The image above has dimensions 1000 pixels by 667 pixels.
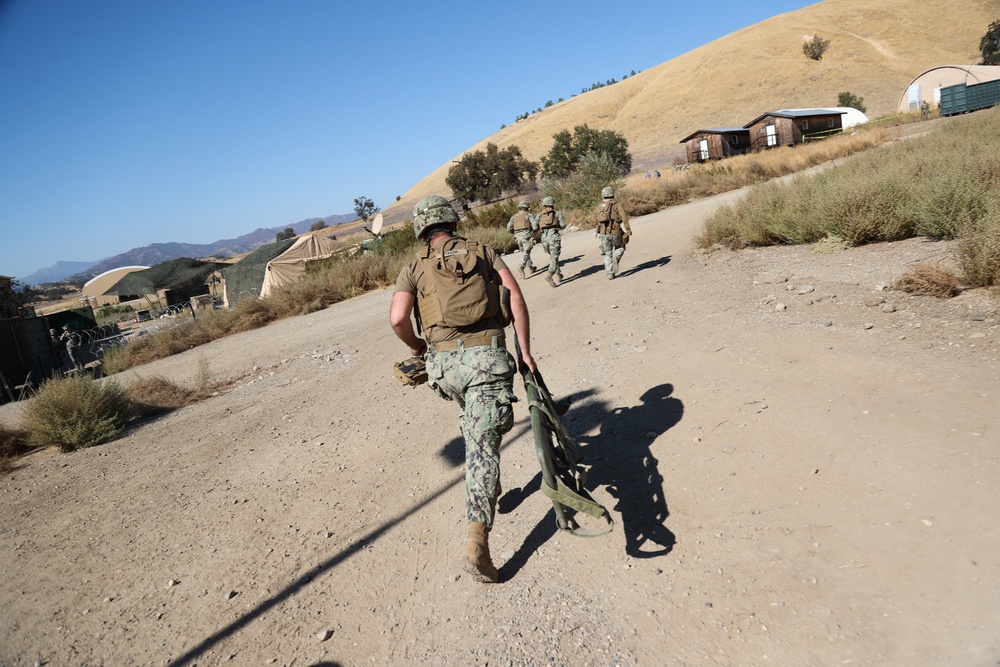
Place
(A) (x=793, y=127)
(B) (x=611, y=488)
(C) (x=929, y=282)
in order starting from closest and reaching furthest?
1. (B) (x=611, y=488)
2. (C) (x=929, y=282)
3. (A) (x=793, y=127)

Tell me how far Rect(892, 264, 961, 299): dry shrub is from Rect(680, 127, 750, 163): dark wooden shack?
4121 cm

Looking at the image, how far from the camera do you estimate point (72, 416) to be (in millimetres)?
6754

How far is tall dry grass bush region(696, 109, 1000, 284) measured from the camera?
21.1 feet

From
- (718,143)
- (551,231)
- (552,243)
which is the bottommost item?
(552,243)

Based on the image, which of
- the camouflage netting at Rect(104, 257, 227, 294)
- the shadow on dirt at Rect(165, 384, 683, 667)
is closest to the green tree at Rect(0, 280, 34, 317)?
the camouflage netting at Rect(104, 257, 227, 294)

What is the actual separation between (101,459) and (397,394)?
324 cm

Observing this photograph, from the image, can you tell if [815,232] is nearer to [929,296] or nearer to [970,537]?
[929,296]

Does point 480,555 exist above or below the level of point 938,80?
below

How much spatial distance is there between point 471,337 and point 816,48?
306 ft

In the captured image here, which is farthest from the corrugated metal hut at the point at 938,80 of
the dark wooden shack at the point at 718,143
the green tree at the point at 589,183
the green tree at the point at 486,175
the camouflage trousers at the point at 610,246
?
the camouflage trousers at the point at 610,246

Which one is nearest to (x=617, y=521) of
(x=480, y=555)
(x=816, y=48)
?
(x=480, y=555)

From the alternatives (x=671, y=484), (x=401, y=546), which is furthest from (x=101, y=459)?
(x=671, y=484)

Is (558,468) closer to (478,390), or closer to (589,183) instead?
(478,390)

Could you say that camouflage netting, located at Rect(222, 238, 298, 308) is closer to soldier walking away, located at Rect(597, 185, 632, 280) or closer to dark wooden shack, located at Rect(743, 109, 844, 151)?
soldier walking away, located at Rect(597, 185, 632, 280)
